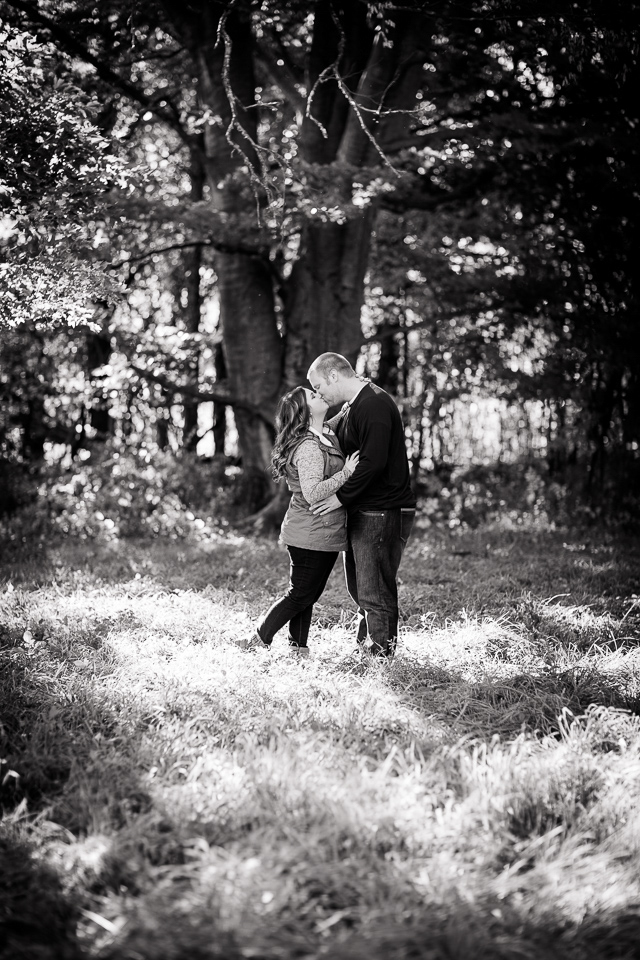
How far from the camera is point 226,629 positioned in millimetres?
5422

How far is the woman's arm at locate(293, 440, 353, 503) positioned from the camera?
14.8 feet

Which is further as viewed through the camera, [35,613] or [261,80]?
[261,80]

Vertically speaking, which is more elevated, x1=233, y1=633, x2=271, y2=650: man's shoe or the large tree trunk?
the large tree trunk

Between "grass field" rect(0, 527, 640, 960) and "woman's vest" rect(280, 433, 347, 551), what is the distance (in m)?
0.73

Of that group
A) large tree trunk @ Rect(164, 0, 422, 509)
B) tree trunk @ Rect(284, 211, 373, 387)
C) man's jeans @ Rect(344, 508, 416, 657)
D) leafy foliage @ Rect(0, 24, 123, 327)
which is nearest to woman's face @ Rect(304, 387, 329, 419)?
man's jeans @ Rect(344, 508, 416, 657)

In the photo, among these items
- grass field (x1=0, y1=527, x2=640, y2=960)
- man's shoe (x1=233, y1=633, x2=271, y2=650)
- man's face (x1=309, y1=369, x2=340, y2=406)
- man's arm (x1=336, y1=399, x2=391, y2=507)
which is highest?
man's face (x1=309, y1=369, x2=340, y2=406)

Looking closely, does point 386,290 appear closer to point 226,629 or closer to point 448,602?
point 448,602

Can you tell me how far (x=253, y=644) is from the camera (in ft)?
16.2

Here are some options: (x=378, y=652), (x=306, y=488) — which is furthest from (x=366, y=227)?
(x=378, y=652)

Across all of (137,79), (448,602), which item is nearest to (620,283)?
(448,602)

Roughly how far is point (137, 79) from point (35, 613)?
956 centimetres

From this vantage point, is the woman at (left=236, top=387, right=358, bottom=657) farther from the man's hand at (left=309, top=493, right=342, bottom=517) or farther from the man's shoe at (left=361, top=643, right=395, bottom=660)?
the man's shoe at (left=361, top=643, right=395, bottom=660)

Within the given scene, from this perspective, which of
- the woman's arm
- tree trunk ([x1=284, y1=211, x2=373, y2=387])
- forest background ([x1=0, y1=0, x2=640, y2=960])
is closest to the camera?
forest background ([x1=0, y1=0, x2=640, y2=960])

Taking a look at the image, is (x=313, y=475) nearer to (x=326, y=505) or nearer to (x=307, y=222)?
(x=326, y=505)
